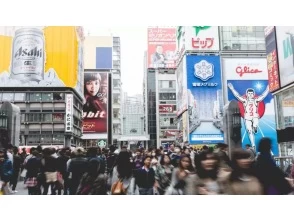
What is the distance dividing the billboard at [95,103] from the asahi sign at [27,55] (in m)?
18.7

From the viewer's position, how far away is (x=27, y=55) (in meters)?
34.7

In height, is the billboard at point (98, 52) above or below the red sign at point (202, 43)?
above

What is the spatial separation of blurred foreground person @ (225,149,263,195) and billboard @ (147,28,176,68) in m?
58.5

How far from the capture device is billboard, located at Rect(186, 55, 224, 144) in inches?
1604

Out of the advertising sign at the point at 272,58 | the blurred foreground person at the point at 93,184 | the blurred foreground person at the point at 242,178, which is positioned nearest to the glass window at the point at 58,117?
the advertising sign at the point at 272,58

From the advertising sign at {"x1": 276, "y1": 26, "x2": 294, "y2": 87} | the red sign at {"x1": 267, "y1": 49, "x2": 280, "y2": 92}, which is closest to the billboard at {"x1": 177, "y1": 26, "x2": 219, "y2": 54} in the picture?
the red sign at {"x1": 267, "y1": 49, "x2": 280, "y2": 92}

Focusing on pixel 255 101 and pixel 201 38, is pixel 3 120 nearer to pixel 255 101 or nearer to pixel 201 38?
pixel 201 38

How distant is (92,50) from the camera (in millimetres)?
60344

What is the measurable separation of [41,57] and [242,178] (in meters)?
34.6

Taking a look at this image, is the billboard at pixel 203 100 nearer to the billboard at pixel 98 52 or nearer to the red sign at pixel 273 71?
the red sign at pixel 273 71

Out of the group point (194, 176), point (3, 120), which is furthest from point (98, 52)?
point (194, 176)

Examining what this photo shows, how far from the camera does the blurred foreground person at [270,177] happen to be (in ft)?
15.4
